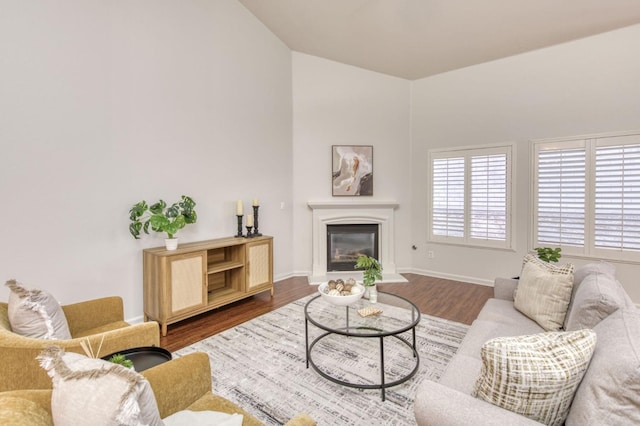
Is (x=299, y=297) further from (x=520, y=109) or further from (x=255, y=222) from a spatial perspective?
(x=520, y=109)

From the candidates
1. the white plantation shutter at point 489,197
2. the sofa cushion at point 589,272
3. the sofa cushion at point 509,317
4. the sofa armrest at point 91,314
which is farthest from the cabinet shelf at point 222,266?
the white plantation shutter at point 489,197

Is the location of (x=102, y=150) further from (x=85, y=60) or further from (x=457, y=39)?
(x=457, y=39)

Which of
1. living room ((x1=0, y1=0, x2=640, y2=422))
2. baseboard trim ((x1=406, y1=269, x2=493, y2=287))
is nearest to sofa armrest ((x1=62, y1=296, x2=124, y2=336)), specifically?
living room ((x1=0, y1=0, x2=640, y2=422))

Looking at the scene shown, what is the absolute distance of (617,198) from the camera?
12.6ft

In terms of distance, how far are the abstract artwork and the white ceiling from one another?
143cm

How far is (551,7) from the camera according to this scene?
345 centimetres

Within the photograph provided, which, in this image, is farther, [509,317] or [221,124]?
[221,124]

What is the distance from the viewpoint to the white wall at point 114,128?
2.58 metres

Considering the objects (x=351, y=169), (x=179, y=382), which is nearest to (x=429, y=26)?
(x=351, y=169)

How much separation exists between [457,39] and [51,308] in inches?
198

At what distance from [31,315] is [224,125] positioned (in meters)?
3.07

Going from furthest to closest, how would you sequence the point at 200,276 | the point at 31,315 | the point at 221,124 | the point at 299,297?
the point at 299,297 < the point at 221,124 < the point at 200,276 < the point at 31,315

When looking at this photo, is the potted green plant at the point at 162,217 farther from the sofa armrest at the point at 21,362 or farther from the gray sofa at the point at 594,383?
the gray sofa at the point at 594,383

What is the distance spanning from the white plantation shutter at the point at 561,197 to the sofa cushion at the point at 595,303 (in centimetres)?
267
